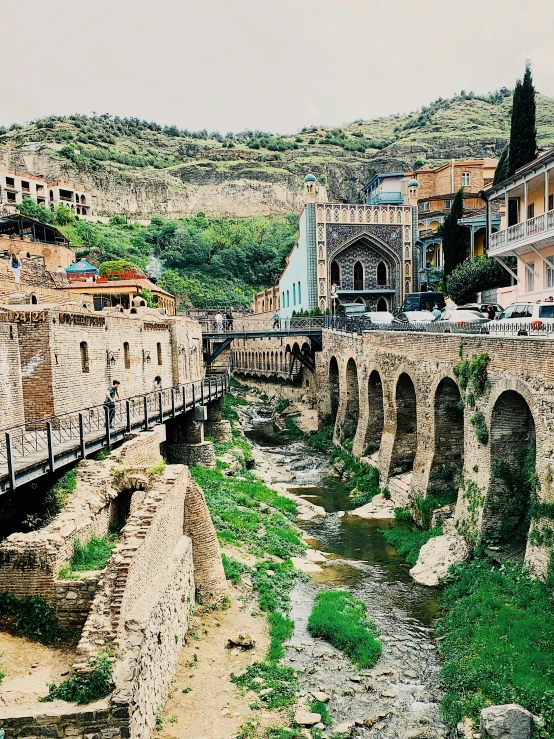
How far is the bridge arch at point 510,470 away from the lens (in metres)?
13.8

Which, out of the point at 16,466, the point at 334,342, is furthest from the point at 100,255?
the point at 16,466

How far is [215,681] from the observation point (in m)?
9.93

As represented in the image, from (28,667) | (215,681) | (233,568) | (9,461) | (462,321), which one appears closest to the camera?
(28,667)

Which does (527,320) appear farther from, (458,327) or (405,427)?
(405,427)

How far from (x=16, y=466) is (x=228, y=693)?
5276mm

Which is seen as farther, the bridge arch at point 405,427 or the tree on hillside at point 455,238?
the tree on hillside at point 455,238

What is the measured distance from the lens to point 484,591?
12.2m

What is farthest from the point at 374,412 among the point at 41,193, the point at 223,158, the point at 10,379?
the point at 223,158

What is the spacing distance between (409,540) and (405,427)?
593cm

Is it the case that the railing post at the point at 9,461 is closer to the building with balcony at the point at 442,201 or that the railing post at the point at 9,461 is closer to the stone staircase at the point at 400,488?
the stone staircase at the point at 400,488

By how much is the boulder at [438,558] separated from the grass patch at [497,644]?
87 cm

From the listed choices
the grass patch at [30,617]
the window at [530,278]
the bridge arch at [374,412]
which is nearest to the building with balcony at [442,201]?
the window at [530,278]

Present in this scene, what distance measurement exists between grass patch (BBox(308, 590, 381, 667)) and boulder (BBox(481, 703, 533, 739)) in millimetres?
2702

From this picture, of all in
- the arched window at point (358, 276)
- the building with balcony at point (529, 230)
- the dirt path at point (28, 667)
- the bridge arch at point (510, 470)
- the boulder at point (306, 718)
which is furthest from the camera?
the arched window at point (358, 276)
